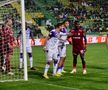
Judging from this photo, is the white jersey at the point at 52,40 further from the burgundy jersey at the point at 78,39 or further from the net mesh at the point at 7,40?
the net mesh at the point at 7,40

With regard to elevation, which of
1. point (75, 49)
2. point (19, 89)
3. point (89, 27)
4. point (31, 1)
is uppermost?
point (31, 1)

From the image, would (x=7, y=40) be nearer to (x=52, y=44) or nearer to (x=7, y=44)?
(x=7, y=44)

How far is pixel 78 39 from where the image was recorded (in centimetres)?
1650

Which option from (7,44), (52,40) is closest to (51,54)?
(52,40)

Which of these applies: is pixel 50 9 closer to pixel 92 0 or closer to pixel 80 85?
pixel 92 0

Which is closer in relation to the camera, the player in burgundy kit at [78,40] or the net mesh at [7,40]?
the net mesh at [7,40]

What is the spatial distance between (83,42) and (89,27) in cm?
3005

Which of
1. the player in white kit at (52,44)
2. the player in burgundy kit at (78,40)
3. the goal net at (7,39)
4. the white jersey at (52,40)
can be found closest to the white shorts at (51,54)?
the player in white kit at (52,44)

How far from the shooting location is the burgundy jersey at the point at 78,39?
16.4 meters

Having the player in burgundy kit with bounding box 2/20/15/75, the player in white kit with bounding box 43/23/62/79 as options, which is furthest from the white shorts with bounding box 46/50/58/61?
the player in burgundy kit with bounding box 2/20/15/75

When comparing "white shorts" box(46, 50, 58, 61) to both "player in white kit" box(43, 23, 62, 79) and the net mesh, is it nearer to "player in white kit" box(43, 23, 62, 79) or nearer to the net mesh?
"player in white kit" box(43, 23, 62, 79)

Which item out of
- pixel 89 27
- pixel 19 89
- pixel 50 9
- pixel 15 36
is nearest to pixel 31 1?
pixel 50 9

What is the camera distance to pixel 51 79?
14.8 meters

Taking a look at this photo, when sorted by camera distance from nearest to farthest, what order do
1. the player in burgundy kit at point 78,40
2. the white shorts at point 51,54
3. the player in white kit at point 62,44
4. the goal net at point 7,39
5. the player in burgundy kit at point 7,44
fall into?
the white shorts at point 51,54, the goal net at point 7,39, the player in burgundy kit at point 7,44, the player in white kit at point 62,44, the player in burgundy kit at point 78,40
